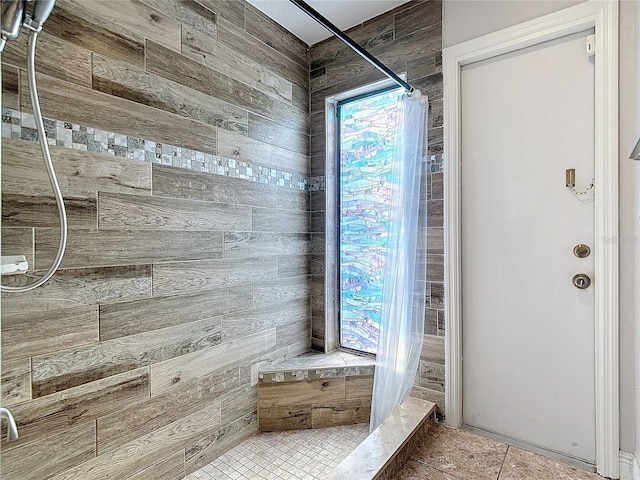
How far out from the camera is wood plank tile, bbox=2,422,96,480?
49.4 inches

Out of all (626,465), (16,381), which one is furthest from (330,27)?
(626,465)

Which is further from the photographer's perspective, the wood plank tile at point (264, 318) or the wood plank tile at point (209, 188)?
the wood plank tile at point (264, 318)

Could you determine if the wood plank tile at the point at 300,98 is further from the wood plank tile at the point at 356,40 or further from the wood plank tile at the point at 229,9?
the wood plank tile at the point at 229,9

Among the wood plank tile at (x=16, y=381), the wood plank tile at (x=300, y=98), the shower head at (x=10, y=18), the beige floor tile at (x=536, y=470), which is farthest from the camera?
the wood plank tile at (x=300, y=98)

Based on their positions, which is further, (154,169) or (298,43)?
(298,43)

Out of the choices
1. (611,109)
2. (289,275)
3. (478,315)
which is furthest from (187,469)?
(611,109)

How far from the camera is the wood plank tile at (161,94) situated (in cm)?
150

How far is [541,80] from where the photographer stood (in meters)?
1.76

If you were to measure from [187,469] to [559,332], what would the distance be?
2.00 meters

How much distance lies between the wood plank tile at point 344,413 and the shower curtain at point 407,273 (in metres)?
0.24

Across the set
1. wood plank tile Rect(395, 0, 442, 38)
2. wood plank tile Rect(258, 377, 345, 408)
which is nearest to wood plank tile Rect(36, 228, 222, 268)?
wood plank tile Rect(258, 377, 345, 408)

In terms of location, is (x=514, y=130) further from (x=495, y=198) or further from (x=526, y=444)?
(x=526, y=444)

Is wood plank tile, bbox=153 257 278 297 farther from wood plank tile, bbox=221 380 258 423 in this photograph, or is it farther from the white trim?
the white trim

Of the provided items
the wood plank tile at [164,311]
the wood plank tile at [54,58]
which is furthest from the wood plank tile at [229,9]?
the wood plank tile at [164,311]
